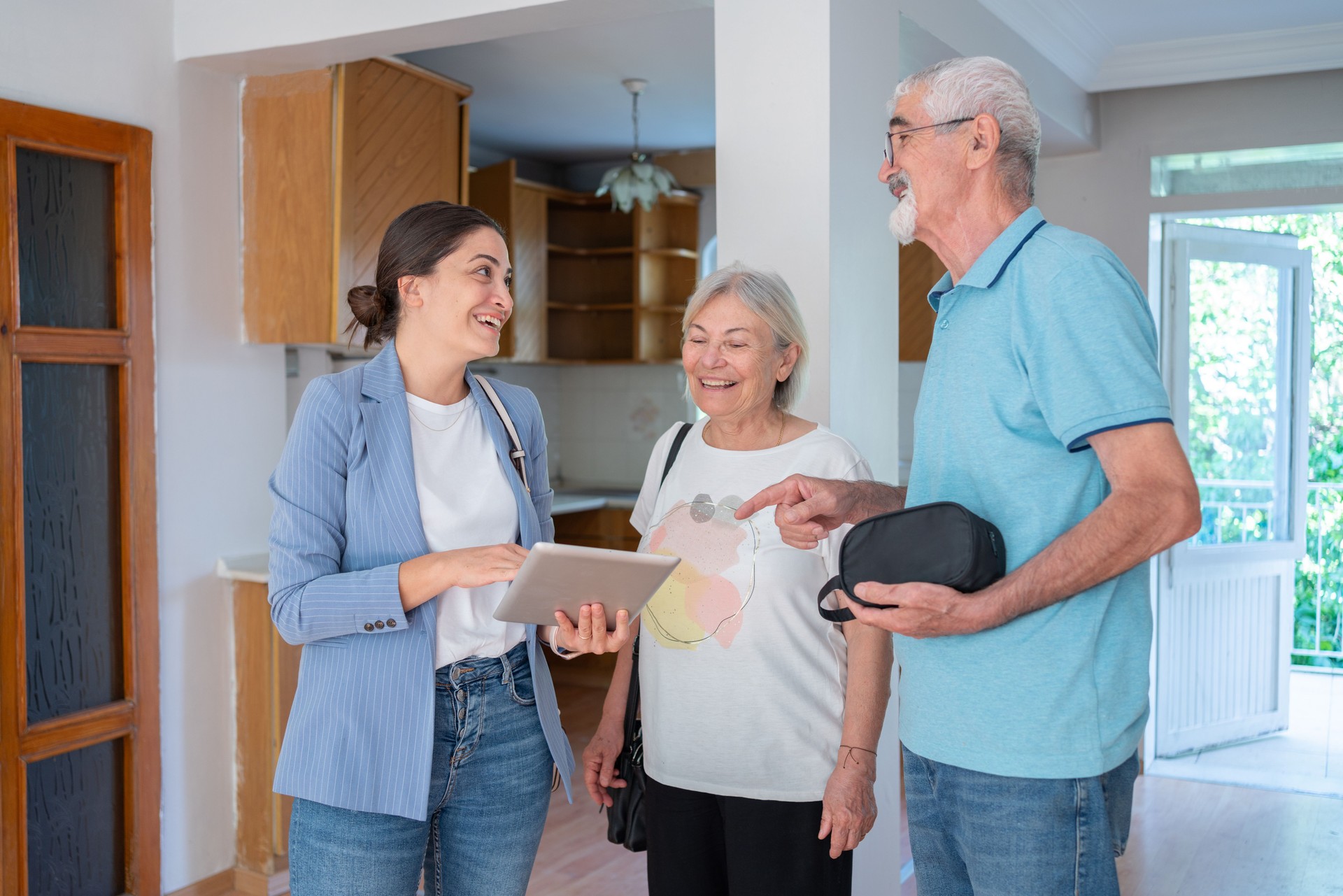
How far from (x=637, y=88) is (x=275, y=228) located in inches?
86.0

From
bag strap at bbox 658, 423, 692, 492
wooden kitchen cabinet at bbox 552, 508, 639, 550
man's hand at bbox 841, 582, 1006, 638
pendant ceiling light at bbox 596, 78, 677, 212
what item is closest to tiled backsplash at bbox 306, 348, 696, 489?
wooden kitchen cabinet at bbox 552, 508, 639, 550

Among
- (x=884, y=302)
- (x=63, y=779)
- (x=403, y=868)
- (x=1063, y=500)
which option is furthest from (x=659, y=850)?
(x=63, y=779)

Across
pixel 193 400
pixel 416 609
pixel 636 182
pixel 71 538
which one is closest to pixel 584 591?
pixel 416 609

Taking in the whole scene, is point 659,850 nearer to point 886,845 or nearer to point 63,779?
point 886,845

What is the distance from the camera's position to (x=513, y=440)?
1.84 meters

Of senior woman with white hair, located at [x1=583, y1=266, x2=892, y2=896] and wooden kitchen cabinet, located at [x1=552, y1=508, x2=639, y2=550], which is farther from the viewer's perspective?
wooden kitchen cabinet, located at [x1=552, y1=508, x2=639, y2=550]

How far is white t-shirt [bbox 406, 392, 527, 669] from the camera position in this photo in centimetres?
168

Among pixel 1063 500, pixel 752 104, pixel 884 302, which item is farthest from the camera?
pixel 884 302

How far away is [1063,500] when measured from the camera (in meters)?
1.29

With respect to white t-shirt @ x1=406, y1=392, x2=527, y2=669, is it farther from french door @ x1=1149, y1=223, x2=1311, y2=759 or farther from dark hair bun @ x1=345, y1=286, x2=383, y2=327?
french door @ x1=1149, y1=223, x2=1311, y2=759

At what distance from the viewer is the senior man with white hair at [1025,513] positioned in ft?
3.95

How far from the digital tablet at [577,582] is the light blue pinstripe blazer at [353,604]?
8.0 inches

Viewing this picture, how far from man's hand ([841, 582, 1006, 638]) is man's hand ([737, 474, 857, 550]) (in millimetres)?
346

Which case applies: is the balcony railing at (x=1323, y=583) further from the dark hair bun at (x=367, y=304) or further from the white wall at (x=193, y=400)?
the dark hair bun at (x=367, y=304)
